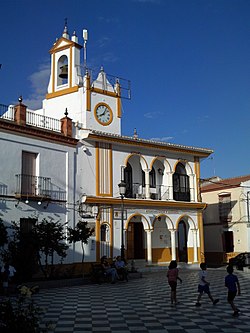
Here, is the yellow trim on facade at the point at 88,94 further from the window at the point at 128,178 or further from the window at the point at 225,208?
the window at the point at 225,208

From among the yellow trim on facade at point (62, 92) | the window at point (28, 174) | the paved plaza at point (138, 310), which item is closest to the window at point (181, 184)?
the yellow trim on facade at point (62, 92)

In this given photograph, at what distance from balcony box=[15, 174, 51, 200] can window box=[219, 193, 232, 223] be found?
17844mm

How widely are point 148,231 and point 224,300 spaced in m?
12.8

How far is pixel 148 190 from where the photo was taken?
89.1ft

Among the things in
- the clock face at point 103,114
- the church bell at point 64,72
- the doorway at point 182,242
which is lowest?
the doorway at point 182,242

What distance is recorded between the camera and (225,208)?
3584 centimetres

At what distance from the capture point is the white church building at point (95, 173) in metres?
21.3

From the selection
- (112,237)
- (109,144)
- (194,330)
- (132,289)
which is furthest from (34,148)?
(194,330)

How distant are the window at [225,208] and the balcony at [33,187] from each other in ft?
58.5

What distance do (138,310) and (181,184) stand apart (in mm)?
17872

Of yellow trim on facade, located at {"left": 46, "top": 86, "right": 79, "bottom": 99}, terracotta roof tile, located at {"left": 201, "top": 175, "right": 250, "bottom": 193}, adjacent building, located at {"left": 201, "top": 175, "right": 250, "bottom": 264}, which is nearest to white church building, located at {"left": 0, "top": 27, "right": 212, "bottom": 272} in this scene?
yellow trim on facade, located at {"left": 46, "top": 86, "right": 79, "bottom": 99}

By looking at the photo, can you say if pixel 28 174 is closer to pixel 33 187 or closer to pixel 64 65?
pixel 33 187

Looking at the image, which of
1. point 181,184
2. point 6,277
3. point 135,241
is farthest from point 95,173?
point 6,277

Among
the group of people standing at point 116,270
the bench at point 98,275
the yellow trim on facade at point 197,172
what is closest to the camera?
the bench at point 98,275
